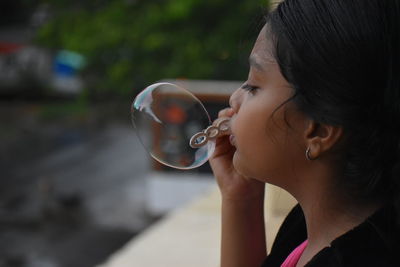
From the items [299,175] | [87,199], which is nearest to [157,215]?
[87,199]

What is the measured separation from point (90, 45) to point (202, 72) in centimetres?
146

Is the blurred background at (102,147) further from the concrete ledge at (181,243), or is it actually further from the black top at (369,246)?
the black top at (369,246)

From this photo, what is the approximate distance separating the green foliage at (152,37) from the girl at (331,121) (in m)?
5.40

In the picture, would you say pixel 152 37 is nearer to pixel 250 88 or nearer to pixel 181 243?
pixel 181 243

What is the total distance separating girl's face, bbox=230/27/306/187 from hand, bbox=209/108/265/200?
27cm

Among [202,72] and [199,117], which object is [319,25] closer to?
[199,117]

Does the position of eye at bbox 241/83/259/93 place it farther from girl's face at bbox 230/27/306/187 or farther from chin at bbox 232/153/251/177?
chin at bbox 232/153/251/177

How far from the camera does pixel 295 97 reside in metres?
1.18

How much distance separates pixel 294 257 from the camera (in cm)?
139

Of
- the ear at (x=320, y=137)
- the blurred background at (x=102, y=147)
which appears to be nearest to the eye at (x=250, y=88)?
the ear at (x=320, y=137)

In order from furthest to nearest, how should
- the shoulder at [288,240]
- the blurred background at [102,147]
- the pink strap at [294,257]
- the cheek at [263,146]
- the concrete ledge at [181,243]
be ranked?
the blurred background at [102,147] → the concrete ledge at [181,243] → the shoulder at [288,240] → the pink strap at [294,257] → the cheek at [263,146]

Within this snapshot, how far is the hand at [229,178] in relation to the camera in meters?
1.58

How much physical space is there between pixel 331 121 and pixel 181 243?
3042 mm

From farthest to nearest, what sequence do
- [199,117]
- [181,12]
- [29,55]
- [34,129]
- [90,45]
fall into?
[29,55]
[34,129]
[90,45]
[181,12]
[199,117]
